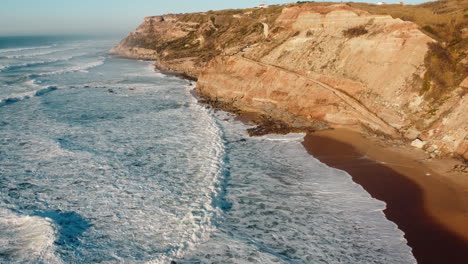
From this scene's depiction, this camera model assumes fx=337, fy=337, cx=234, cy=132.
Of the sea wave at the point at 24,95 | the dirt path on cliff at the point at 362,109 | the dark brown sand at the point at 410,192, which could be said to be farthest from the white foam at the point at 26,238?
the sea wave at the point at 24,95

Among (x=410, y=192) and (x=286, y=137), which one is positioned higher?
(x=286, y=137)

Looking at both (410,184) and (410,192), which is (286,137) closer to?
(410,184)

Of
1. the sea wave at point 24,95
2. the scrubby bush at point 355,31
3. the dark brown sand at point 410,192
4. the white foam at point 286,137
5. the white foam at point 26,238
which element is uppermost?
the scrubby bush at point 355,31

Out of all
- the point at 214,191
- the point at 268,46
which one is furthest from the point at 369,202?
the point at 268,46

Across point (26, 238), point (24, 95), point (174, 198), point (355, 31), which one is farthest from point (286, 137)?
point (24, 95)

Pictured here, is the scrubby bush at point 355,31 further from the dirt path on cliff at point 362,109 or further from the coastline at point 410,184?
the coastline at point 410,184
